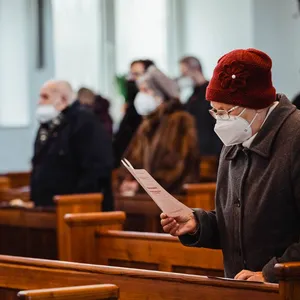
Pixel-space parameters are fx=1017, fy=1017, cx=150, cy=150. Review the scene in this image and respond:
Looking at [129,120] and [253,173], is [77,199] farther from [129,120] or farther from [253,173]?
[129,120]

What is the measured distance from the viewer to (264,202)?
317 centimetres

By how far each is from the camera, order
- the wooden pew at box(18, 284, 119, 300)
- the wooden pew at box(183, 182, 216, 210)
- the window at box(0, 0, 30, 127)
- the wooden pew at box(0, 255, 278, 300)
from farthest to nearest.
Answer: the window at box(0, 0, 30, 127), the wooden pew at box(183, 182, 216, 210), the wooden pew at box(0, 255, 278, 300), the wooden pew at box(18, 284, 119, 300)

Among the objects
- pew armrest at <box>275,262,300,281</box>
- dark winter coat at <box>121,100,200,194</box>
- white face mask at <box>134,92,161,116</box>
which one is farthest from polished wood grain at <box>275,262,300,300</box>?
white face mask at <box>134,92,161,116</box>

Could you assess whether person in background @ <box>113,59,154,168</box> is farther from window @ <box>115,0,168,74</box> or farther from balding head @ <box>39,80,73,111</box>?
window @ <box>115,0,168,74</box>

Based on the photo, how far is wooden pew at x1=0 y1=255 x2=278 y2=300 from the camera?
10.2ft

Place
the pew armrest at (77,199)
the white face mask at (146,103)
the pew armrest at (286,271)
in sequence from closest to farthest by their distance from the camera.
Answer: the pew armrest at (286,271) → the pew armrest at (77,199) → the white face mask at (146,103)

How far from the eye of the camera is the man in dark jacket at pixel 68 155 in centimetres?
638

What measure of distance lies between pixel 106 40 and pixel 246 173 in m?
8.97

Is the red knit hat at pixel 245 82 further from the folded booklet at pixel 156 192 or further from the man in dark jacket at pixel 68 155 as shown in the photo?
the man in dark jacket at pixel 68 155

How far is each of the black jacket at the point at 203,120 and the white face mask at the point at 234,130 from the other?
19.2 feet

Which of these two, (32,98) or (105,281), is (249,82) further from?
(32,98)

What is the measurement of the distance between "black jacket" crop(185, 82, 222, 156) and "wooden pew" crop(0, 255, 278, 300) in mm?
5360

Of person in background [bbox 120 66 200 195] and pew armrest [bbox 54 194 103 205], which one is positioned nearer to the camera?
pew armrest [bbox 54 194 103 205]

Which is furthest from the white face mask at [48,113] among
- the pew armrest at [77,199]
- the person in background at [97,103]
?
the person in background at [97,103]
